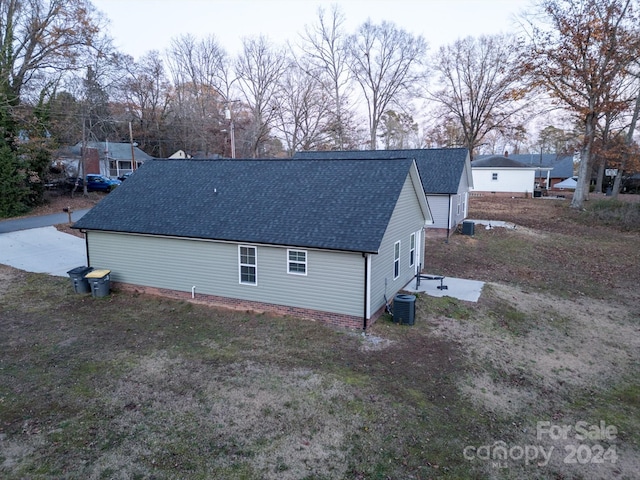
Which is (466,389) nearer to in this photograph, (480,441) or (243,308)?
(480,441)

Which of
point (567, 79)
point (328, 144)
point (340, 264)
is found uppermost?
point (567, 79)

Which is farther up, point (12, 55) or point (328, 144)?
point (12, 55)

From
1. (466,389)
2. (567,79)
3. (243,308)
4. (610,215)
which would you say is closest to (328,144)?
(567,79)

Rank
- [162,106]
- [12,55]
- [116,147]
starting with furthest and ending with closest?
1. [162,106]
2. [116,147]
3. [12,55]

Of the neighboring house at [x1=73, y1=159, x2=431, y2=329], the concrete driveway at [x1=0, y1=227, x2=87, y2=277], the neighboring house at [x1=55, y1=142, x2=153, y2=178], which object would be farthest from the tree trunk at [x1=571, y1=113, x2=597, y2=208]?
the neighboring house at [x1=55, y1=142, x2=153, y2=178]

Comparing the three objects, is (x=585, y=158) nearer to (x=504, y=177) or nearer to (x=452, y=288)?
(x=504, y=177)

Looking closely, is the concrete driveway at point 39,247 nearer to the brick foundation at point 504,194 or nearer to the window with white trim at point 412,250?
the window with white trim at point 412,250
